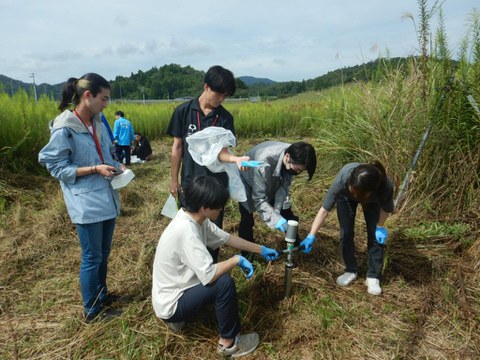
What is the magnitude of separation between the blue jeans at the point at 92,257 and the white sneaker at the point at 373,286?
191cm

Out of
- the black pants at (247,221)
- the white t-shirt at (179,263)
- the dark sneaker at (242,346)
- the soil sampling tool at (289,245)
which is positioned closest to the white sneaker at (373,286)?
the soil sampling tool at (289,245)

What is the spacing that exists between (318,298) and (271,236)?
969 mm

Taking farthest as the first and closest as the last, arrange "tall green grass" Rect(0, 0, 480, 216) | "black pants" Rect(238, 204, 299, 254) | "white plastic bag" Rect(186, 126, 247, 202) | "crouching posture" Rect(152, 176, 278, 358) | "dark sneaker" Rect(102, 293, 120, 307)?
"tall green grass" Rect(0, 0, 480, 216) → "black pants" Rect(238, 204, 299, 254) → "dark sneaker" Rect(102, 293, 120, 307) → "white plastic bag" Rect(186, 126, 247, 202) → "crouching posture" Rect(152, 176, 278, 358)

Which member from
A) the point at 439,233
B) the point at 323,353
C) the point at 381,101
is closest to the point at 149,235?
the point at 323,353

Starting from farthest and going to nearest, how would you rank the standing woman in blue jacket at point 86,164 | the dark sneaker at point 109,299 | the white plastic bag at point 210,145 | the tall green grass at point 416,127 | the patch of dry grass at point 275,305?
the tall green grass at point 416,127 < the dark sneaker at point 109,299 < the white plastic bag at point 210,145 < the patch of dry grass at point 275,305 < the standing woman in blue jacket at point 86,164

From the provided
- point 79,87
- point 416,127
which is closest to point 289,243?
point 79,87

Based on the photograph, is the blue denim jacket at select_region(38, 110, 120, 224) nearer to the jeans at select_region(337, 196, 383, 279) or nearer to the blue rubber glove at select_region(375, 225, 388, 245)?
the jeans at select_region(337, 196, 383, 279)

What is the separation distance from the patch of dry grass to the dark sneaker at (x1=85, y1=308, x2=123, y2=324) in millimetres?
52

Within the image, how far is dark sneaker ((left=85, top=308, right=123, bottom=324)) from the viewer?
6.72ft

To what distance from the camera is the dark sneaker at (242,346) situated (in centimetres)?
180

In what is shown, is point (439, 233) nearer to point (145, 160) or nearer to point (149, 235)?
point (149, 235)

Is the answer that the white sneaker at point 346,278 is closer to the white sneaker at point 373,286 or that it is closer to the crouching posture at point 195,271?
the white sneaker at point 373,286

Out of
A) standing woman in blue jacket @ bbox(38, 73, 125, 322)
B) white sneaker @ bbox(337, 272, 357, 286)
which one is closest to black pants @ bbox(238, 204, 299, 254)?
white sneaker @ bbox(337, 272, 357, 286)

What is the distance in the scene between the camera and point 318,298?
2.27 meters
